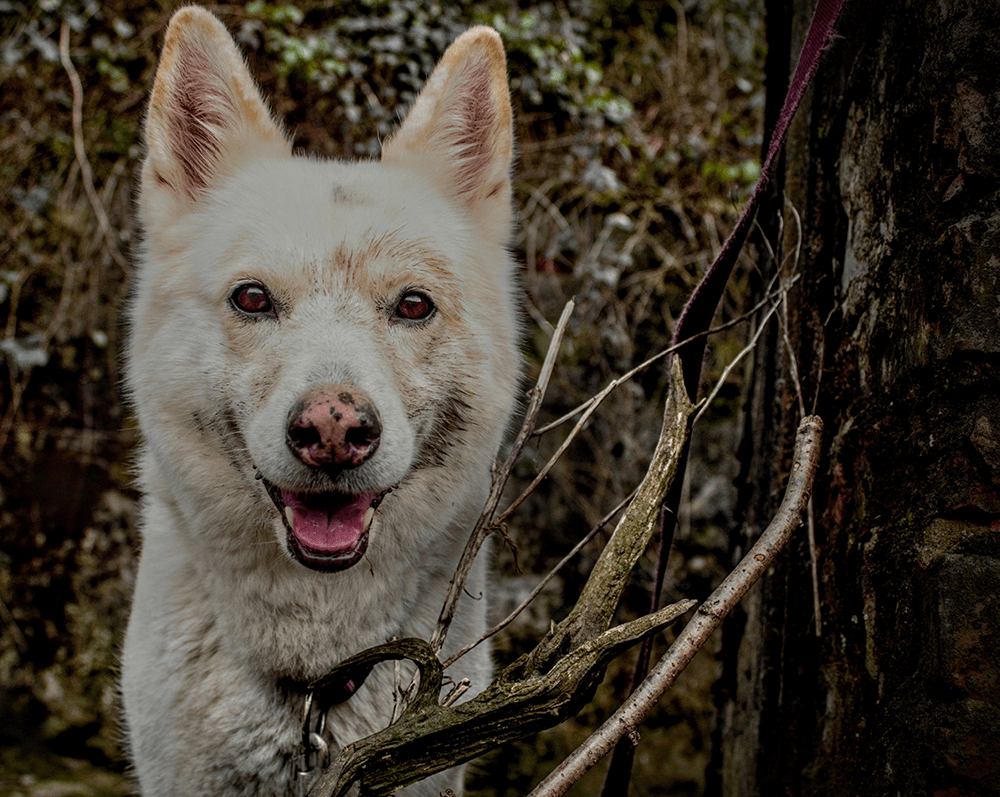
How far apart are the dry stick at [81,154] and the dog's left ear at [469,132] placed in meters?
2.60

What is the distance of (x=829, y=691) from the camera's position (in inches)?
54.4

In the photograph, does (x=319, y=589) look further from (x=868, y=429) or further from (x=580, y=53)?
(x=580, y=53)

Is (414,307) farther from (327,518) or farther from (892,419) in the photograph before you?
(892,419)

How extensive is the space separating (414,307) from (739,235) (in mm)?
731

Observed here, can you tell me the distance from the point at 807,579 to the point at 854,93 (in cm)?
101

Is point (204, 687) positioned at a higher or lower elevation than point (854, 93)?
lower

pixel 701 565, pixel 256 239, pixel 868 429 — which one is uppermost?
pixel 256 239

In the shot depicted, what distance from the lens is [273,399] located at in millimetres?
1392

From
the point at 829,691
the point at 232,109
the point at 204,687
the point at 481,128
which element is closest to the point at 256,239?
the point at 232,109

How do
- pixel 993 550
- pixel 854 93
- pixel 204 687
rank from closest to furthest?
pixel 993 550, pixel 854 93, pixel 204 687

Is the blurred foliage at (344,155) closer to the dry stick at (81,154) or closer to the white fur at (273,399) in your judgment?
the dry stick at (81,154)

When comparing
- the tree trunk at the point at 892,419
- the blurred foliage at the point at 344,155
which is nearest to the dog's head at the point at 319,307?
the tree trunk at the point at 892,419

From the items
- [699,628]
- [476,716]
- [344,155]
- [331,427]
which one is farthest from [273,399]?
[344,155]

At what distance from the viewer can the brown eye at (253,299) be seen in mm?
1560
